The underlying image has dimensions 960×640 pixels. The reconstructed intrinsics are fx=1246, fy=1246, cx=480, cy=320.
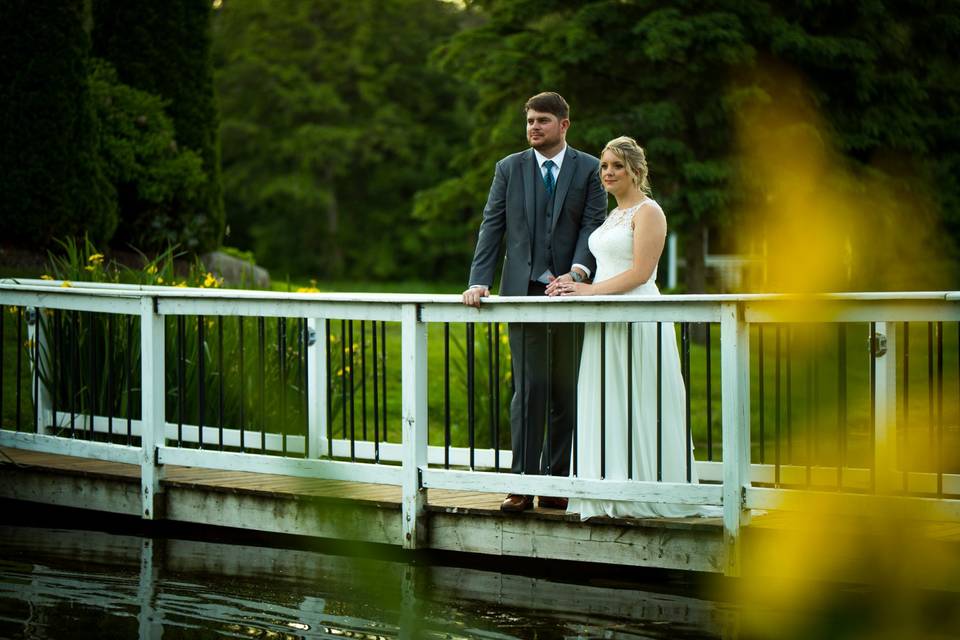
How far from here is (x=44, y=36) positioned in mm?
13578

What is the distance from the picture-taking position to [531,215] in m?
5.50

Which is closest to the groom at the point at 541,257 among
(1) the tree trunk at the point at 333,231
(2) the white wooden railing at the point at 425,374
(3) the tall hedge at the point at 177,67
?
(2) the white wooden railing at the point at 425,374

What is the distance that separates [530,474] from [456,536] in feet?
1.55

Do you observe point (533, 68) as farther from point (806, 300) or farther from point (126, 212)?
point (806, 300)

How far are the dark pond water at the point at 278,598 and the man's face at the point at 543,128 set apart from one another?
185 cm

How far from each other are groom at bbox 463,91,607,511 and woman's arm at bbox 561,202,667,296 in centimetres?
13

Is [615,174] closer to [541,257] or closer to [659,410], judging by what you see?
[541,257]

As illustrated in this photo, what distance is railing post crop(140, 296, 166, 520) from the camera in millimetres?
6297

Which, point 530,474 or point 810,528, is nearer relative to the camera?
point 810,528

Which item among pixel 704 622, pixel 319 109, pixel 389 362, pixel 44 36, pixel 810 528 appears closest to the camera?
pixel 810 528

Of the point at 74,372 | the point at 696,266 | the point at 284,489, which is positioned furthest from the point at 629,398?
the point at 696,266

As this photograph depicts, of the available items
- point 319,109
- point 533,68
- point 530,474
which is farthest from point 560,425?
point 319,109

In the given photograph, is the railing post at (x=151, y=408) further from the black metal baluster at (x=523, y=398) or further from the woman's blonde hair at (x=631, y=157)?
the woman's blonde hair at (x=631, y=157)

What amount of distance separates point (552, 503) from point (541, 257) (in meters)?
1.13
